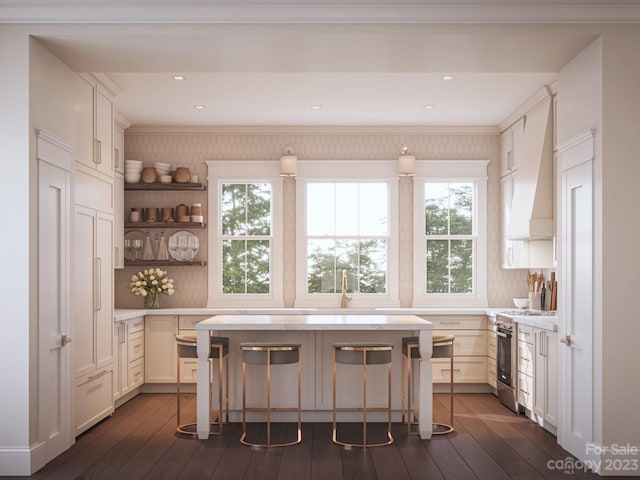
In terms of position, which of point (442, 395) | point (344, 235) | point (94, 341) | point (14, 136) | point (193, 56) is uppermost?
point (193, 56)

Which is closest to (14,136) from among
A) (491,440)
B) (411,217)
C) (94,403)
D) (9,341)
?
(9,341)

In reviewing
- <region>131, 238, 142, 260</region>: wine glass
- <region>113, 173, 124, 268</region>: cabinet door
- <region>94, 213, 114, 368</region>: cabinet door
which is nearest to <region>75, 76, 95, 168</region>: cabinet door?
<region>94, 213, 114, 368</region>: cabinet door

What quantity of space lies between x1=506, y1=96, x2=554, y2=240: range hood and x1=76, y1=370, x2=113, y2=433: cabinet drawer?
4209 millimetres

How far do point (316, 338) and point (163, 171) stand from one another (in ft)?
11.0

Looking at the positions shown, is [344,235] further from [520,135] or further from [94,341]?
[94,341]

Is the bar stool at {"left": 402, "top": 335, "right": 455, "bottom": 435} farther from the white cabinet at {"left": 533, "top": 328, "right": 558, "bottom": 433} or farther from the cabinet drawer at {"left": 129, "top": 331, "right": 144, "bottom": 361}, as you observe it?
the cabinet drawer at {"left": 129, "top": 331, "right": 144, "bottom": 361}

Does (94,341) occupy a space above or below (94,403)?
above

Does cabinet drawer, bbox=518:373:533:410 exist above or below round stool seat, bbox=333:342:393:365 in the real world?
below

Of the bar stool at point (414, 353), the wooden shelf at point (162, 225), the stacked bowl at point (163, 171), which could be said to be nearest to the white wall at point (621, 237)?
the bar stool at point (414, 353)

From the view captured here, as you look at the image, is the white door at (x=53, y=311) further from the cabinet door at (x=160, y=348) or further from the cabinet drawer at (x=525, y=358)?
the cabinet drawer at (x=525, y=358)

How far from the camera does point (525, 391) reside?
21.1ft

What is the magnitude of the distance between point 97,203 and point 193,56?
182 cm

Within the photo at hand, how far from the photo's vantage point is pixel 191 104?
24.1ft

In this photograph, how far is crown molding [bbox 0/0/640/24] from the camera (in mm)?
4602
